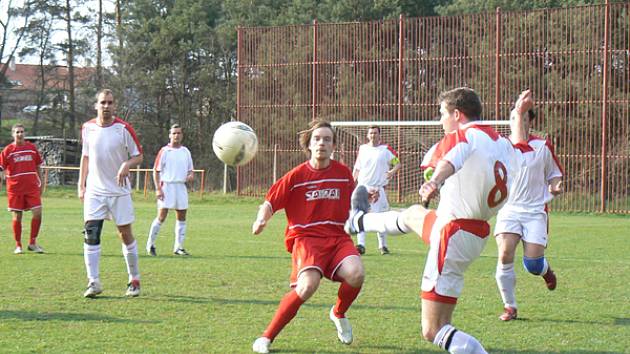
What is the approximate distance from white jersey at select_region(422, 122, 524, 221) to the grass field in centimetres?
168

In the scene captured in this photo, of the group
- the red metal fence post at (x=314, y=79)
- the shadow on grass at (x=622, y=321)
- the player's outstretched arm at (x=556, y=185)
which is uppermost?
the red metal fence post at (x=314, y=79)

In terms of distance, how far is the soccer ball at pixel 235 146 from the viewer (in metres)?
9.45

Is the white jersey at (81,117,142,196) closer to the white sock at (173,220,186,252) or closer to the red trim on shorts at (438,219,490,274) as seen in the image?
the white sock at (173,220,186,252)

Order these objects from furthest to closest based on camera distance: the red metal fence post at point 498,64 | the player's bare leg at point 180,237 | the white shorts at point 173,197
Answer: the red metal fence post at point 498,64, the white shorts at point 173,197, the player's bare leg at point 180,237

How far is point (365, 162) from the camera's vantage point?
49.3 ft

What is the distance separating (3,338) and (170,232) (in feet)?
37.2

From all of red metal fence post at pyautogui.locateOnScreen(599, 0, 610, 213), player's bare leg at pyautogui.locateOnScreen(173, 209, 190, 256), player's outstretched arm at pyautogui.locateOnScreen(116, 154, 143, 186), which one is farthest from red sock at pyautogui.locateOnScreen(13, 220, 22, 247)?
red metal fence post at pyautogui.locateOnScreen(599, 0, 610, 213)

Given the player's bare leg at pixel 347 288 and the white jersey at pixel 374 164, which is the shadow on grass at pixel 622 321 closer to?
the player's bare leg at pixel 347 288

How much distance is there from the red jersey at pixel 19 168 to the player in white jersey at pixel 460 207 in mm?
10654

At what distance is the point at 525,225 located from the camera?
8344 mm

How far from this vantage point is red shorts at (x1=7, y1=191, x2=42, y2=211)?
14.8 metres

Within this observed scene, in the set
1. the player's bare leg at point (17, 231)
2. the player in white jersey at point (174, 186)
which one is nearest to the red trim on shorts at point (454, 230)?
the player in white jersey at point (174, 186)

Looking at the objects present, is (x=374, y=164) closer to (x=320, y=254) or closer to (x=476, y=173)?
(x=320, y=254)

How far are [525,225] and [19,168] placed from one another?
9.74m
